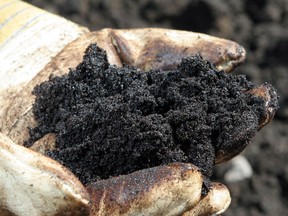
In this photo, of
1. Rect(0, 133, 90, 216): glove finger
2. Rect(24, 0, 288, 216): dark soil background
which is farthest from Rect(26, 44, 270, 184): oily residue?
Rect(24, 0, 288, 216): dark soil background

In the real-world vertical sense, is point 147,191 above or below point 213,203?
above

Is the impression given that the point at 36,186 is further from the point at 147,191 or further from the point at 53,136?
the point at 53,136

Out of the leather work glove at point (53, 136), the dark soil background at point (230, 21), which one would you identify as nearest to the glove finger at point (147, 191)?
the leather work glove at point (53, 136)

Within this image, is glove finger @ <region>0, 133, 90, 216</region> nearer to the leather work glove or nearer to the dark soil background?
the leather work glove

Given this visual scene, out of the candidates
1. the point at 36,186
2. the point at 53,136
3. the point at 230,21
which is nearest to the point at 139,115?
the point at 53,136

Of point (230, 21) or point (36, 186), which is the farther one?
point (230, 21)

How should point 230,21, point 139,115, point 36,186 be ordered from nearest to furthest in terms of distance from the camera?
point 36,186 → point 139,115 → point 230,21

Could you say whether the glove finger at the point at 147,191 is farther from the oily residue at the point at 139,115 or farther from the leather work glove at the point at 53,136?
the oily residue at the point at 139,115

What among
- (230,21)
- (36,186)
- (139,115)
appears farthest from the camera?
(230,21)

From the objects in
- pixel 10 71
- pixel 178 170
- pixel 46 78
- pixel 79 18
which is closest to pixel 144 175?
pixel 178 170

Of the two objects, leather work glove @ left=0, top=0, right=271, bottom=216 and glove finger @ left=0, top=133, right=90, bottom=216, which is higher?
glove finger @ left=0, top=133, right=90, bottom=216
